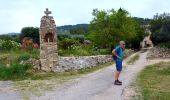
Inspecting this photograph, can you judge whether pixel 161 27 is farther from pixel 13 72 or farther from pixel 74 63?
pixel 13 72

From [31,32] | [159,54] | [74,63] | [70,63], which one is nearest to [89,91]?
[70,63]

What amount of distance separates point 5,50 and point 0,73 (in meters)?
9.42

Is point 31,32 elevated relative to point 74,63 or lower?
elevated

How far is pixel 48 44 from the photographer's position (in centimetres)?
2253

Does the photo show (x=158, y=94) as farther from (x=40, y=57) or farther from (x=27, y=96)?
(x=40, y=57)

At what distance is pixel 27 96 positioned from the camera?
1380 cm

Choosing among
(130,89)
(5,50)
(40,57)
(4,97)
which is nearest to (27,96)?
(4,97)

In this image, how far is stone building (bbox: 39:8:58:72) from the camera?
2202 centimetres

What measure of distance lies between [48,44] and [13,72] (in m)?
3.17

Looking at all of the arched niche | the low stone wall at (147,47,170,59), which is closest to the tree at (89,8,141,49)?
the low stone wall at (147,47,170,59)

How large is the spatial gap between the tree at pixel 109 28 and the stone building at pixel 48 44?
26387mm

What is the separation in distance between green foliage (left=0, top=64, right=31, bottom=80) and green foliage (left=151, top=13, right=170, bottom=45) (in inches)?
1535

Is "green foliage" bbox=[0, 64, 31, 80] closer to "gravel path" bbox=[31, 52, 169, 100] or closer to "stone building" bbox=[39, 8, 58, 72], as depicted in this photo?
"stone building" bbox=[39, 8, 58, 72]

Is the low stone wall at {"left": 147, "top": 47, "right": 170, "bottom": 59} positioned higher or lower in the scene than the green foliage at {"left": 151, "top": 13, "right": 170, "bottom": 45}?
lower
